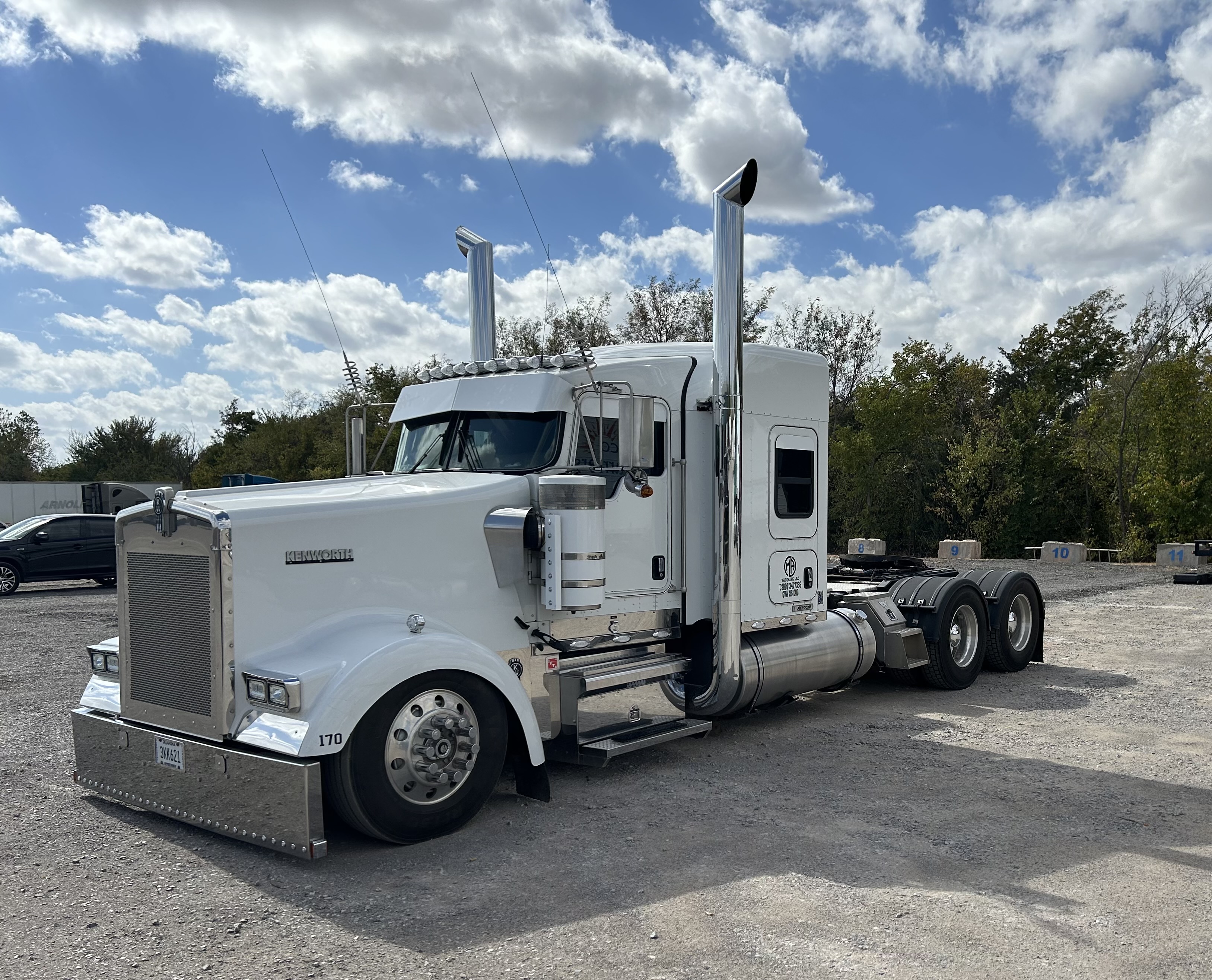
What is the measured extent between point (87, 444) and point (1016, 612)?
65.8 meters

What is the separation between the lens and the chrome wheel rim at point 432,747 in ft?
17.1

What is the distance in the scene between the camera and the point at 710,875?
4.89m

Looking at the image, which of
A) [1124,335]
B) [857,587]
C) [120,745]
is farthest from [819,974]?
[1124,335]

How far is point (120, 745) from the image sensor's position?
5680mm

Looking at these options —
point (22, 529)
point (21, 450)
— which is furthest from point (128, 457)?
point (22, 529)

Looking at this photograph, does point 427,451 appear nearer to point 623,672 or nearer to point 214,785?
point 623,672

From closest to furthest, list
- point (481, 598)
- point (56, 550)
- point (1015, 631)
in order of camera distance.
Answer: point (481, 598), point (1015, 631), point (56, 550)

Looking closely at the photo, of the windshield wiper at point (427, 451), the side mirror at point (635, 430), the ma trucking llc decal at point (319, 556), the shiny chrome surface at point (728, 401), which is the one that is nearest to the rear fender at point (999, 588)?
the shiny chrome surface at point (728, 401)

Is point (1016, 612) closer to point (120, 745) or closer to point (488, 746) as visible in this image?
point (488, 746)

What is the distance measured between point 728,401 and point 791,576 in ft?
5.63

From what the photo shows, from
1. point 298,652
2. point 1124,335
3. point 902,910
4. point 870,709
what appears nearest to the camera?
point 902,910

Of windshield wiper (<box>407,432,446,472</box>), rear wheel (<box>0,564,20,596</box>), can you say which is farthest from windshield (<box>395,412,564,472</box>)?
rear wheel (<box>0,564,20,596</box>)

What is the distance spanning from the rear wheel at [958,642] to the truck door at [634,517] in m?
3.93

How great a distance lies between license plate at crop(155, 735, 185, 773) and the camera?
5.25 metres
